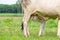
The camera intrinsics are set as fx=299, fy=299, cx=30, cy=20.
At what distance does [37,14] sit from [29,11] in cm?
33

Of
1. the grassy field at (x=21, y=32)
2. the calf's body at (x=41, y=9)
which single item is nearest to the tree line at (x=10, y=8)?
the grassy field at (x=21, y=32)

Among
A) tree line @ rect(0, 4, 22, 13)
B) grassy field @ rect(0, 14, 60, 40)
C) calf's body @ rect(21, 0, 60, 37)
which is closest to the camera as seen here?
grassy field @ rect(0, 14, 60, 40)

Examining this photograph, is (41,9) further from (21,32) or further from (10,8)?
(10,8)

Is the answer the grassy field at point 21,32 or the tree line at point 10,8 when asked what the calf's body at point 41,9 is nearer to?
the grassy field at point 21,32

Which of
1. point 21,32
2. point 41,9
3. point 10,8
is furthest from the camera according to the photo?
point 10,8

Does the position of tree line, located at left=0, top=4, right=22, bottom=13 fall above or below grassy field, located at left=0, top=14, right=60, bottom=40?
below

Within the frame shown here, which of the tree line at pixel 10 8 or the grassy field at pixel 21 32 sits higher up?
the grassy field at pixel 21 32

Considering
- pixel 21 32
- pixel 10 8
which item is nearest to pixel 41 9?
pixel 21 32

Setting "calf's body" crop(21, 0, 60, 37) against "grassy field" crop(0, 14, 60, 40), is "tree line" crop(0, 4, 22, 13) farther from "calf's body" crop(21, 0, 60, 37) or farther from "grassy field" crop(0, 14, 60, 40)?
"calf's body" crop(21, 0, 60, 37)

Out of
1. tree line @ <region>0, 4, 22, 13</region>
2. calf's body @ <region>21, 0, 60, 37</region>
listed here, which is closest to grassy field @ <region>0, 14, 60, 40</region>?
calf's body @ <region>21, 0, 60, 37</region>

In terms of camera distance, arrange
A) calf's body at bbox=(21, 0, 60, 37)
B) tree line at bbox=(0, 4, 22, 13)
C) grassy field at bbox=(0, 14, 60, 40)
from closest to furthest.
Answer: grassy field at bbox=(0, 14, 60, 40)
calf's body at bbox=(21, 0, 60, 37)
tree line at bbox=(0, 4, 22, 13)

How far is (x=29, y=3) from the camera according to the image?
37.4ft

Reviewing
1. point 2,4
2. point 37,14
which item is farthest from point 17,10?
point 37,14

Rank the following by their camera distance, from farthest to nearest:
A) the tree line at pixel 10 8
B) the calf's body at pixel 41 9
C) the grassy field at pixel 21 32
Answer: the tree line at pixel 10 8
the calf's body at pixel 41 9
the grassy field at pixel 21 32
